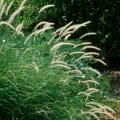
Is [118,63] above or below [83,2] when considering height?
below

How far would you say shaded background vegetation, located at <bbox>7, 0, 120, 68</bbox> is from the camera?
10.5 metres

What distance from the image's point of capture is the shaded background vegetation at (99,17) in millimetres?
10461

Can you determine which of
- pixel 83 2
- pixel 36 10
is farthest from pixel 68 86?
pixel 36 10

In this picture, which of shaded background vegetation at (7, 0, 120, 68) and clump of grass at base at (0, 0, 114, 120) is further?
shaded background vegetation at (7, 0, 120, 68)

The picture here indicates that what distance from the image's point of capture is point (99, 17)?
10.6m

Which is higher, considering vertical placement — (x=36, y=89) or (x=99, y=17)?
(x=36, y=89)

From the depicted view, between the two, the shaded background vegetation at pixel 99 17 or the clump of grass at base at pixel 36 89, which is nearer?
the clump of grass at base at pixel 36 89

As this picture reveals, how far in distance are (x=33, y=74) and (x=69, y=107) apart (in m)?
0.51

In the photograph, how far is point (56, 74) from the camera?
19.3 ft

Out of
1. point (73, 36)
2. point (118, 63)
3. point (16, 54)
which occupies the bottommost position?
point (118, 63)

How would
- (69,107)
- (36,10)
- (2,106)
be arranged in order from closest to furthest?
(2,106), (69,107), (36,10)

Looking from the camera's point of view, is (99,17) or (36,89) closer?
(36,89)

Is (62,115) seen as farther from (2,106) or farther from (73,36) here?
(73,36)

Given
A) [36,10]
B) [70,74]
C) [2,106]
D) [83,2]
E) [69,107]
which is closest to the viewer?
[2,106]
